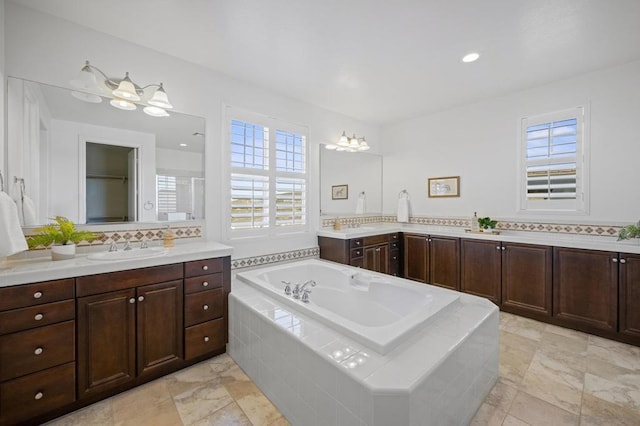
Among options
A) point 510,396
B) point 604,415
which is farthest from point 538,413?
point 604,415

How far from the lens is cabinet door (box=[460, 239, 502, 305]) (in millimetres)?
3088

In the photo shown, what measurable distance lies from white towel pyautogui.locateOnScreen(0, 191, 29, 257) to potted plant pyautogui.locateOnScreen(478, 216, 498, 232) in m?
4.20

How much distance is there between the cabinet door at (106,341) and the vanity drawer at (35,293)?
103 mm

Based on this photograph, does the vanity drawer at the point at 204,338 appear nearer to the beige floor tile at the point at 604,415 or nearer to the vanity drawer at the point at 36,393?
the vanity drawer at the point at 36,393

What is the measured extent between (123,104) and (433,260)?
149 inches

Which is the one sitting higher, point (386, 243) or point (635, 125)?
point (635, 125)

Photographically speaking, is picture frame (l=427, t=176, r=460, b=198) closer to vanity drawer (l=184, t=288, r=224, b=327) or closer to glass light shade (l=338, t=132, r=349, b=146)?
glass light shade (l=338, t=132, r=349, b=146)

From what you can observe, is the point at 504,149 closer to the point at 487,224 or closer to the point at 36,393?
the point at 487,224

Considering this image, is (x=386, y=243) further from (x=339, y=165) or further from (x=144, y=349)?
(x=144, y=349)

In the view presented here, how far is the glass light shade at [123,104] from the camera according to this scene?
2145 mm

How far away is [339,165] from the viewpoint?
3900 millimetres

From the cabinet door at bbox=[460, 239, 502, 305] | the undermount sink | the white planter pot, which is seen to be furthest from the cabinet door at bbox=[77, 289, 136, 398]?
the cabinet door at bbox=[460, 239, 502, 305]

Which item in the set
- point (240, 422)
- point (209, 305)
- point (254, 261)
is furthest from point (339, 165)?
point (240, 422)

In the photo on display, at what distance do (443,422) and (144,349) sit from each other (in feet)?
6.27
